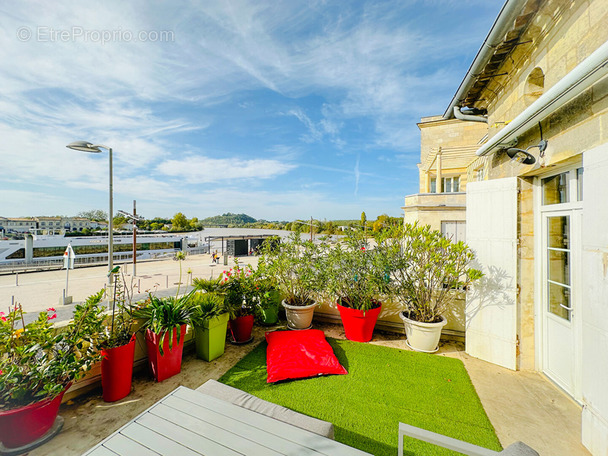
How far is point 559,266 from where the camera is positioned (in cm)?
281

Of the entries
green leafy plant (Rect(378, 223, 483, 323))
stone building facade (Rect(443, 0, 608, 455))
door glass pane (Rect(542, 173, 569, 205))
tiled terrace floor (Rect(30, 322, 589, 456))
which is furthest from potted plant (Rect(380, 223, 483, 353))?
door glass pane (Rect(542, 173, 569, 205))

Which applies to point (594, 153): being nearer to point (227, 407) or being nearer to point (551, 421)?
point (551, 421)

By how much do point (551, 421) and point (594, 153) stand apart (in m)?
2.50

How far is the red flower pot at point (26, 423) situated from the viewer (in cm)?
181

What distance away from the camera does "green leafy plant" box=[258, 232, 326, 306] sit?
14.2 ft

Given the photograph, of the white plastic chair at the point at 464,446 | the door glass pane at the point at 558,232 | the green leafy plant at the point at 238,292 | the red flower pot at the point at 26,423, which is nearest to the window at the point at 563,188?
the door glass pane at the point at 558,232

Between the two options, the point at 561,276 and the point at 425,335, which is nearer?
the point at 561,276

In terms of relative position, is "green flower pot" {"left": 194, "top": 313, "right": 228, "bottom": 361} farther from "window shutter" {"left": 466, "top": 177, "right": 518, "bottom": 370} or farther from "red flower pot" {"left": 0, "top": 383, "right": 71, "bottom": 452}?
"window shutter" {"left": 466, "top": 177, "right": 518, "bottom": 370}

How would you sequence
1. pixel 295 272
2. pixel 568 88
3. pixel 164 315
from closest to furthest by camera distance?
pixel 568 88, pixel 164 315, pixel 295 272

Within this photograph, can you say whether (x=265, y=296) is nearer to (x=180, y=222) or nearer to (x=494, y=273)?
(x=494, y=273)

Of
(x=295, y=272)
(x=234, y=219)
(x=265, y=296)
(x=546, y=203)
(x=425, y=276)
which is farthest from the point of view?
(x=234, y=219)

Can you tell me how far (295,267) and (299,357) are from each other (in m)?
1.66

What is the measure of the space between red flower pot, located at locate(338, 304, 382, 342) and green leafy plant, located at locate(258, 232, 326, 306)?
0.70m

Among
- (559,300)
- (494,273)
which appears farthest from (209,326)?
(559,300)
